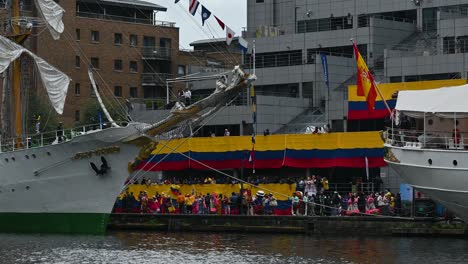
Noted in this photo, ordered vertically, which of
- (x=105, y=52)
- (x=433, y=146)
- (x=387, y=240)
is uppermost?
(x=105, y=52)

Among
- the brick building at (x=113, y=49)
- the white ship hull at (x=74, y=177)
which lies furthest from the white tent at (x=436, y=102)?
the brick building at (x=113, y=49)

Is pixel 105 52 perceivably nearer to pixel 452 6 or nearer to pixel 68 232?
pixel 452 6

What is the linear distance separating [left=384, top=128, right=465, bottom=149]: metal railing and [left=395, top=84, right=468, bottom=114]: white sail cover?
41.3 inches

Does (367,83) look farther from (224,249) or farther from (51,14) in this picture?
(51,14)

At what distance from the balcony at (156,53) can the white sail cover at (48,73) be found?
43.8 m

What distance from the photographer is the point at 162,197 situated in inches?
2781

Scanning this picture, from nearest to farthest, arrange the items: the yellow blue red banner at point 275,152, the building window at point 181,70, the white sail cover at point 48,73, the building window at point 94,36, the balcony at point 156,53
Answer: the white sail cover at point 48,73, the yellow blue red banner at point 275,152, the building window at point 94,36, the balcony at point 156,53, the building window at point 181,70

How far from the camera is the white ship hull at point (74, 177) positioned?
6638 cm

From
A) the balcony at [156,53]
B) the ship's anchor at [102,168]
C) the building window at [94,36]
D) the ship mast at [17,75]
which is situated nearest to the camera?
the ship's anchor at [102,168]

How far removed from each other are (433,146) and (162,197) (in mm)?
19794

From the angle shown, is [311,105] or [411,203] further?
[311,105]

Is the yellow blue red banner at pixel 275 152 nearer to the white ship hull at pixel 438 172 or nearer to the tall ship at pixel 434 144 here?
the tall ship at pixel 434 144

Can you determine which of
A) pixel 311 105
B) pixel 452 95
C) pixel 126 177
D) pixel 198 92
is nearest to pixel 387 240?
pixel 452 95

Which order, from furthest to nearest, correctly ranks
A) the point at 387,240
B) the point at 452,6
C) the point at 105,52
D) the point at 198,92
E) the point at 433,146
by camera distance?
the point at 105,52, the point at 198,92, the point at 452,6, the point at 387,240, the point at 433,146
